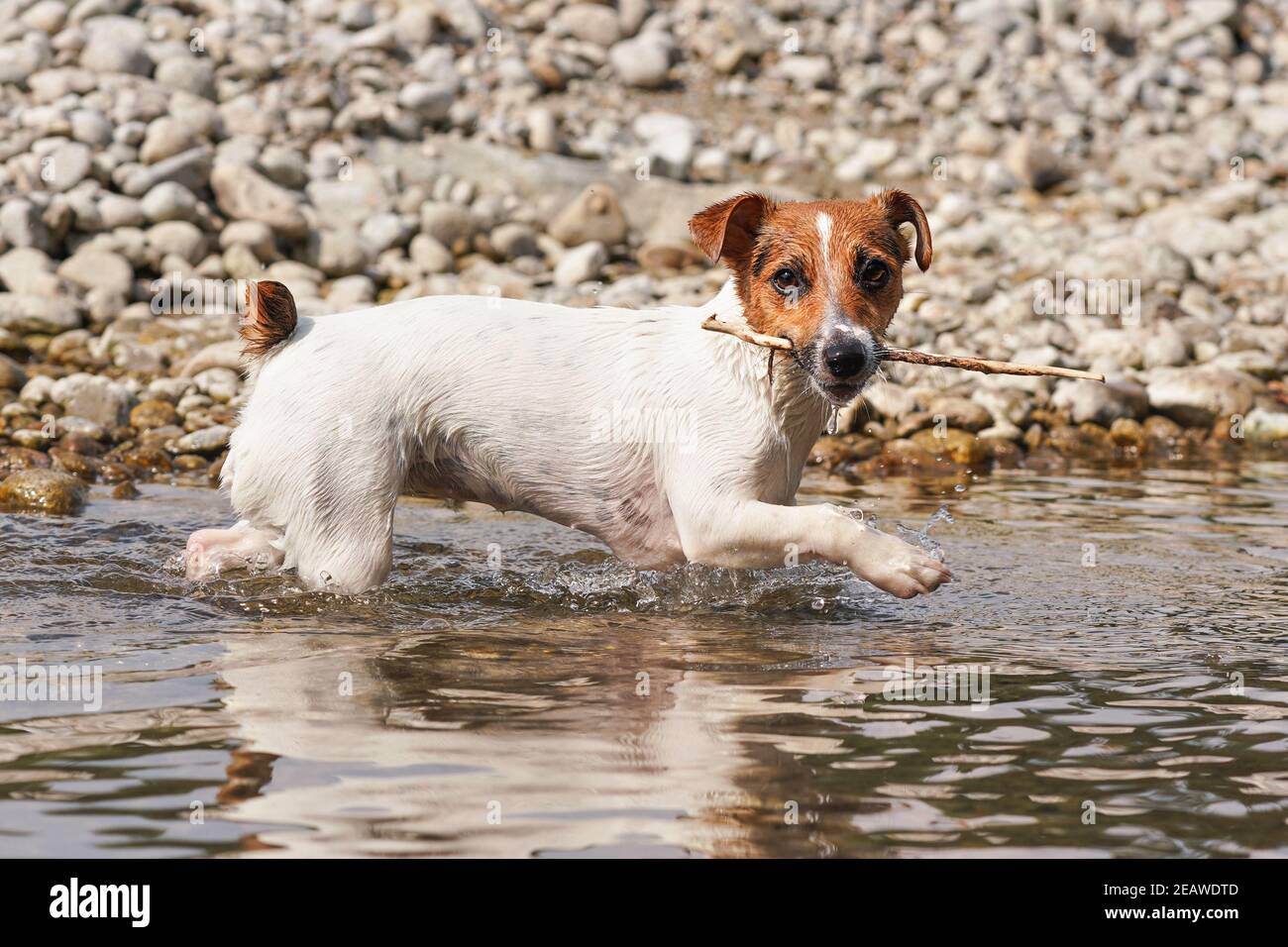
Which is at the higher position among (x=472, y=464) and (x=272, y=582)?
(x=472, y=464)

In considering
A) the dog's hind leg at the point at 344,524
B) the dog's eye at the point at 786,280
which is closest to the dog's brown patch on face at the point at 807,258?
the dog's eye at the point at 786,280

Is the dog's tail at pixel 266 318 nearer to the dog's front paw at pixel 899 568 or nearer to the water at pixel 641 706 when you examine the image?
the water at pixel 641 706

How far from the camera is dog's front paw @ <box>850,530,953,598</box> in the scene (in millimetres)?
5645

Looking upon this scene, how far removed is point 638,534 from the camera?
20.7ft

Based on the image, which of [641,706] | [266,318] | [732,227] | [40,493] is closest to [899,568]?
[641,706]

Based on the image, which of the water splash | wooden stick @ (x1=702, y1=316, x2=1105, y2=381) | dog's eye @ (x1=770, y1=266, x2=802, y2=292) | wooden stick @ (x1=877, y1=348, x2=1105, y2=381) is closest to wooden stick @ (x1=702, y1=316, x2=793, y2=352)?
wooden stick @ (x1=702, y1=316, x2=1105, y2=381)

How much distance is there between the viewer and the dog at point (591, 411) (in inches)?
225

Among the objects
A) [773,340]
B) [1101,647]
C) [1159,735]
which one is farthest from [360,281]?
[1159,735]

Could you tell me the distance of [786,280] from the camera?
5.73 meters

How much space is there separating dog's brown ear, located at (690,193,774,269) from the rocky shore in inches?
154

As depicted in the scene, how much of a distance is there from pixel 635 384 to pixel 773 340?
63 cm

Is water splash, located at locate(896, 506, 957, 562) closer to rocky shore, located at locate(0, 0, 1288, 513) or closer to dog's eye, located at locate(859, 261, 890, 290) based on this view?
dog's eye, located at locate(859, 261, 890, 290)

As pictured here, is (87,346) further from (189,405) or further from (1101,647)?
(1101,647)

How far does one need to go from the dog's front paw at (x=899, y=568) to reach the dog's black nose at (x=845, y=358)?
0.62 m
